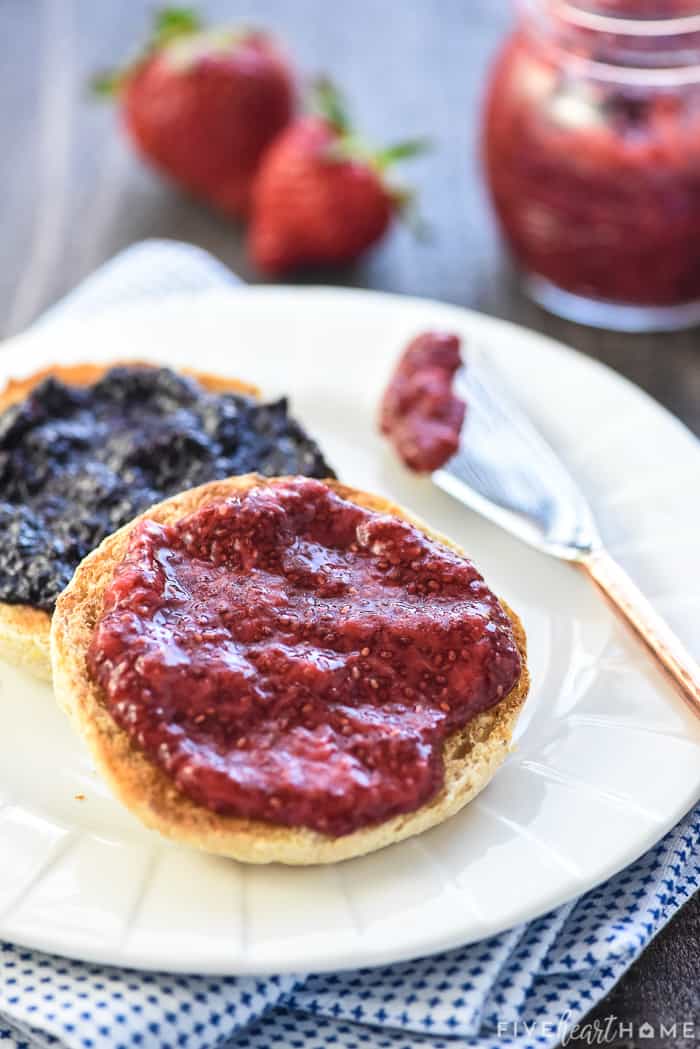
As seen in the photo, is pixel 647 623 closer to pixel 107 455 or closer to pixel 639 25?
pixel 107 455

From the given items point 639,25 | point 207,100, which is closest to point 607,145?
point 639,25

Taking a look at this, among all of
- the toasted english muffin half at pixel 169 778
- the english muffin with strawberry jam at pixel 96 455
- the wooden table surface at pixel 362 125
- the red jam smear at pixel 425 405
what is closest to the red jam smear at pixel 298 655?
the toasted english muffin half at pixel 169 778

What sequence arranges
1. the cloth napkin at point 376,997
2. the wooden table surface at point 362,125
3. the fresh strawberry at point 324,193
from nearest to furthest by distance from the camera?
the cloth napkin at point 376,997 → the fresh strawberry at point 324,193 → the wooden table surface at point 362,125

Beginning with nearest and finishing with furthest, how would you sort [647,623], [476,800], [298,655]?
1. [298,655]
2. [476,800]
3. [647,623]

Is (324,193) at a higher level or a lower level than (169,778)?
higher

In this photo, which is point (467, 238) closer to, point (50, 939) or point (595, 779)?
point (595, 779)

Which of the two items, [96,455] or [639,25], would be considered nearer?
[96,455]

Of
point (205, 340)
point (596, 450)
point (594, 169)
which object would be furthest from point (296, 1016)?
point (594, 169)

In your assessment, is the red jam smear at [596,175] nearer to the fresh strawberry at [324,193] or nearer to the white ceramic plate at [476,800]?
the fresh strawberry at [324,193]
